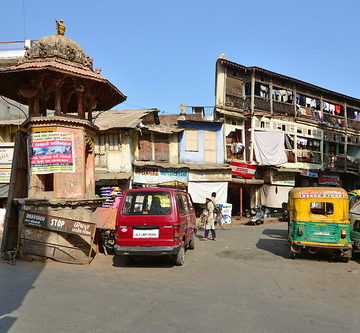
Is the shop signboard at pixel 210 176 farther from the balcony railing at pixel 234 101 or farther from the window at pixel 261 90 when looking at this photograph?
the window at pixel 261 90

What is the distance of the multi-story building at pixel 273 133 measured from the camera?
25.0 metres

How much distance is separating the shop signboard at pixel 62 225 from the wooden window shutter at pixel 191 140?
48.2ft

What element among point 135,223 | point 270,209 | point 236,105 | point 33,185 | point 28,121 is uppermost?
point 236,105

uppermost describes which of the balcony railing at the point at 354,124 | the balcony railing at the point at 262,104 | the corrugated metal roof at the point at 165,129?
the balcony railing at the point at 262,104

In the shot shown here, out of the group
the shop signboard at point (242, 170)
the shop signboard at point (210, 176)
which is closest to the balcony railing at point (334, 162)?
the shop signboard at point (242, 170)

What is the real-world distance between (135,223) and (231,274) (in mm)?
2603

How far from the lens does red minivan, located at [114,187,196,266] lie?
848cm

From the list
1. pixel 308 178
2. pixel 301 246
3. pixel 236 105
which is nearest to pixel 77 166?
pixel 301 246

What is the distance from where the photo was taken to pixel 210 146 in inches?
934

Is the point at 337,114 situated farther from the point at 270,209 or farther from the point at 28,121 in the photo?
the point at 28,121

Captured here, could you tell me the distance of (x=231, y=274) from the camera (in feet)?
26.7

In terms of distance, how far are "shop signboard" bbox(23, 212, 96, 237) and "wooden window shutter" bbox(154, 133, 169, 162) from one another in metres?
13.8

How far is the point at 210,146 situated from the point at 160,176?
4.23m

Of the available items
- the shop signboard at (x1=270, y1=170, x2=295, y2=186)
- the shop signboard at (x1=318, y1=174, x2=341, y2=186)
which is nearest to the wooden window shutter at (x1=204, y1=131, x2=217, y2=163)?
the shop signboard at (x1=270, y1=170, x2=295, y2=186)
